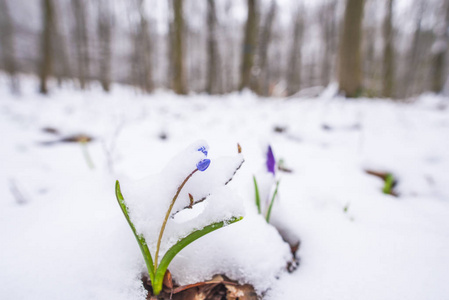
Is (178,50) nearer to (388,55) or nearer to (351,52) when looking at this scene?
(351,52)

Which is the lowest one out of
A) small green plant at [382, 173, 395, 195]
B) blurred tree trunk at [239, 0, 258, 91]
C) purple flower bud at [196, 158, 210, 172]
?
small green plant at [382, 173, 395, 195]

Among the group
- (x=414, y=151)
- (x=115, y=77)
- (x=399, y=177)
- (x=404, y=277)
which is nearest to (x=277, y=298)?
(x=404, y=277)

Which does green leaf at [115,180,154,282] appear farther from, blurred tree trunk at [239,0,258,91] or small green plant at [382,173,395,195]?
blurred tree trunk at [239,0,258,91]

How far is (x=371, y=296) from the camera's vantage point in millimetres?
508

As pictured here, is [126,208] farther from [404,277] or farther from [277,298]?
[404,277]

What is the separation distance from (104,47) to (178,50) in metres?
7.08

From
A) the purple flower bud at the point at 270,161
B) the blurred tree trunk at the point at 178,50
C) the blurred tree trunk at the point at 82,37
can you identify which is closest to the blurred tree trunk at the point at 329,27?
the blurred tree trunk at the point at 178,50

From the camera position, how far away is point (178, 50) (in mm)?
→ 7660

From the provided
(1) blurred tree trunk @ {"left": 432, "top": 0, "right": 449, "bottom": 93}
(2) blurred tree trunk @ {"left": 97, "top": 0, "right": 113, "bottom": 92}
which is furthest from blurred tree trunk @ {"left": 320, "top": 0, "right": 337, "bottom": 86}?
(2) blurred tree trunk @ {"left": 97, "top": 0, "right": 113, "bottom": 92}

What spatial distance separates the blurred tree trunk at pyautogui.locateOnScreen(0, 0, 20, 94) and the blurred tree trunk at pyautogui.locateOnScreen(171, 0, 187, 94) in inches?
194

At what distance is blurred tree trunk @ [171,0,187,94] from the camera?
7.33 meters

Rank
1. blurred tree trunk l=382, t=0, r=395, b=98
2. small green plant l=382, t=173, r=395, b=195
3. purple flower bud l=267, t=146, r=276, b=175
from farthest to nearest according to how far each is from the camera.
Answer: blurred tree trunk l=382, t=0, r=395, b=98
small green plant l=382, t=173, r=395, b=195
purple flower bud l=267, t=146, r=276, b=175

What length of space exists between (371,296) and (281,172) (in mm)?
727

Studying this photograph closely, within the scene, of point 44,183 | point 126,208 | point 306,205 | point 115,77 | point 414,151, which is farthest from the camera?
point 115,77
